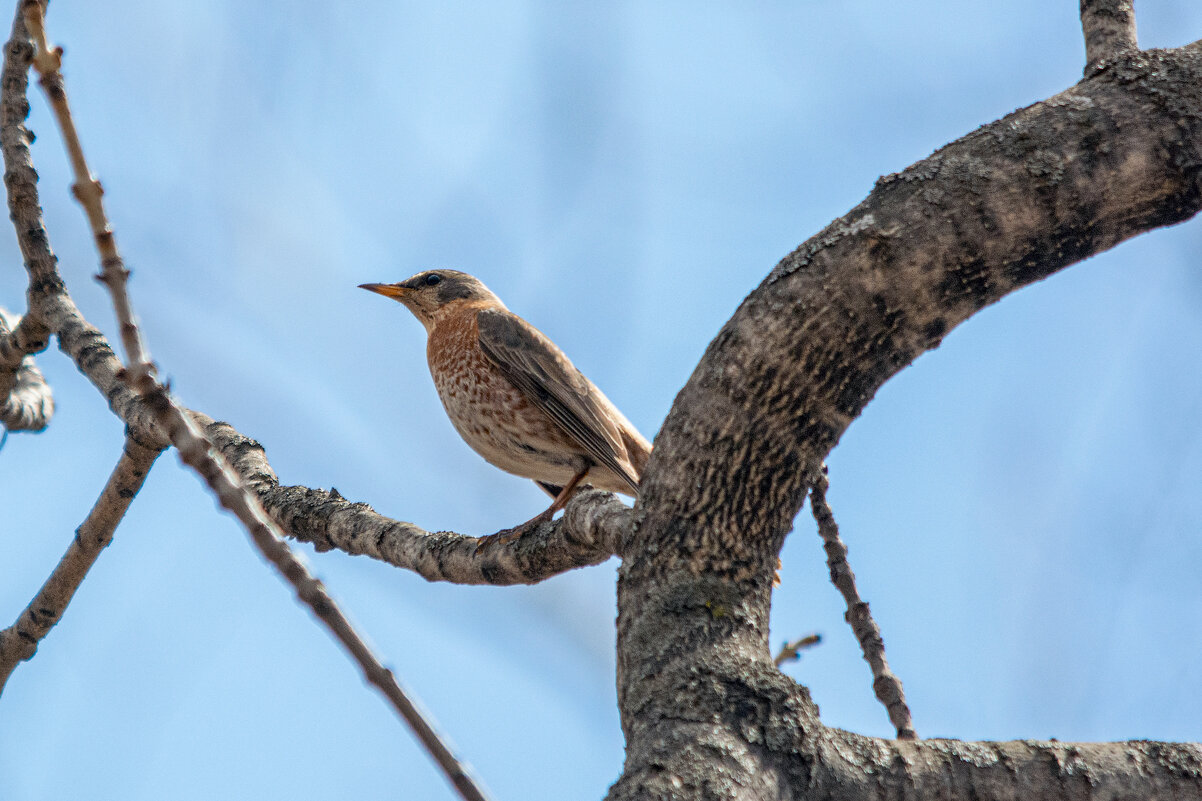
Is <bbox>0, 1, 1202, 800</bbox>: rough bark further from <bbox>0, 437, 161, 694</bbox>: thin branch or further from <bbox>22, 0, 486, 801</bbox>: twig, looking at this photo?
<bbox>0, 437, 161, 694</bbox>: thin branch

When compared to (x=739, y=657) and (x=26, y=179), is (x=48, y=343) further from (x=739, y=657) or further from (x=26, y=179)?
(x=739, y=657)

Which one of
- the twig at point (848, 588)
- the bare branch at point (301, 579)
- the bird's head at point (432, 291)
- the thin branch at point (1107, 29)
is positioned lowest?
the bare branch at point (301, 579)

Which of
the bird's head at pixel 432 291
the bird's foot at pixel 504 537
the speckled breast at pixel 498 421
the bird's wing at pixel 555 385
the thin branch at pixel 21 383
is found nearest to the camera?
the bird's foot at pixel 504 537

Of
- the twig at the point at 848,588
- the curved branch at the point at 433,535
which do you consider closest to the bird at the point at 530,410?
the curved branch at the point at 433,535

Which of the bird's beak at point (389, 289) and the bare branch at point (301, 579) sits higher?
the bird's beak at point (389, 289)

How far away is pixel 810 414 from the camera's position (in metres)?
2.29

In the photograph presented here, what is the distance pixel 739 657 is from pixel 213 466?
4.35 ft

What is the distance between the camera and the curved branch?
305cm

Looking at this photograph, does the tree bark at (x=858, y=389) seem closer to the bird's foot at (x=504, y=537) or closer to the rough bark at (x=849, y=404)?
the rough bark at (x=849, y=404)

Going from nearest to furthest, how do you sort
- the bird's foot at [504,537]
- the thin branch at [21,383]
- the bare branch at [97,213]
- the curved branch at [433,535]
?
the bare branch at [97,213]
the curved branch at [433,535]
the bird's foot at [504,537]
the thin branch at [21,383]

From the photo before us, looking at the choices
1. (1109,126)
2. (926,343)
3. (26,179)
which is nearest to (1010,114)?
(1109,126)

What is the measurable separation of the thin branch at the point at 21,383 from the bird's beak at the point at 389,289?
2257 mm

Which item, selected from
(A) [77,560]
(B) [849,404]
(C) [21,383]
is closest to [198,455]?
(B) [849,404]

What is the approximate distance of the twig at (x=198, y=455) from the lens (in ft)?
3.45
